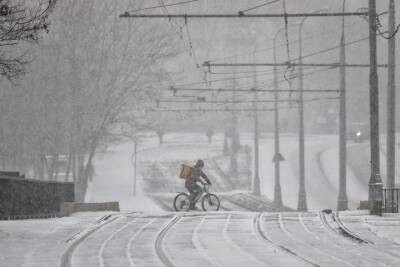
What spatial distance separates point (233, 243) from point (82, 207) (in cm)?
966

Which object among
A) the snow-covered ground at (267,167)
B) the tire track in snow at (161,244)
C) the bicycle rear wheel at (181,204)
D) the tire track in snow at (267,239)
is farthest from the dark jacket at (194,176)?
the snow-covered ground at (267,167)

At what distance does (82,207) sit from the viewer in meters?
25.4

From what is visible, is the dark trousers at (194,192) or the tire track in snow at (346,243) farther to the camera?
the dark trousers at (194,192)

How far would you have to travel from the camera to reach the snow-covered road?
1409 cm

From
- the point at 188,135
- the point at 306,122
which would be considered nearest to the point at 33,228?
the point at 188,135

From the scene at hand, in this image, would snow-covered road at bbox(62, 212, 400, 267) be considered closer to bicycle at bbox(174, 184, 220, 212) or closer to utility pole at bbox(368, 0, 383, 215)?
utility pole at bbox(368, 0, 383, 215)

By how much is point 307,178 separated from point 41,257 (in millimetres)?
50341

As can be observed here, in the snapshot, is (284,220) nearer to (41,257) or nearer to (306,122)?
(41,257)

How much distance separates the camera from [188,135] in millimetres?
92062

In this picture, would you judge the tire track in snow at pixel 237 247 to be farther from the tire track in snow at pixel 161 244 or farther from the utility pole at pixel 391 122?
the utility pole at pixel 391 122

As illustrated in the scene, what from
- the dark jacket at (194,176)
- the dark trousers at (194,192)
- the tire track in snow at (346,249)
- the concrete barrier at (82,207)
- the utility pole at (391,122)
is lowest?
the tire track in snow at (346,249)

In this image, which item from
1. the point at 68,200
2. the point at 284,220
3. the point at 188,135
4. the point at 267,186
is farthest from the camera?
the point at 188,135

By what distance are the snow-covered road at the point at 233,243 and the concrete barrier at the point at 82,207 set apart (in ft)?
7.00

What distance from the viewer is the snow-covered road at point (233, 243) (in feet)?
46.2
